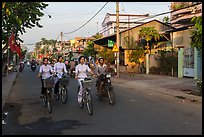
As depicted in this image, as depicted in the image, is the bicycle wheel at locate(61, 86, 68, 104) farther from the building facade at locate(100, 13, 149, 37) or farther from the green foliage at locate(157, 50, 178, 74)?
the building facade at locate(100, 13, 149, 37)

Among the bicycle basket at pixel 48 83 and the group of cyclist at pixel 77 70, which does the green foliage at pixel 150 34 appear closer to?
the group of cyclist at pixel 77 70

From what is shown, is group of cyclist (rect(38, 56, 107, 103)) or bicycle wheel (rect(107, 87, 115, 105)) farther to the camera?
bicycle wheel (rect(107, 87, 115, 105))

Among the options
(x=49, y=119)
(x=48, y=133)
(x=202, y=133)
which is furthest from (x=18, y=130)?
(x=202, y=133)

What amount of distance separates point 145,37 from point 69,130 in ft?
86.3

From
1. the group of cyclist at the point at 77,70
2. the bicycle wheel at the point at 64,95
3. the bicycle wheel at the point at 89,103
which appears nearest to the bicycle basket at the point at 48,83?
the group of cyclist at the point at 77,70

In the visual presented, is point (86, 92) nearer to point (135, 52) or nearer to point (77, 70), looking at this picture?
point (77, 70)

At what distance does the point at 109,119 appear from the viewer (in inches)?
350

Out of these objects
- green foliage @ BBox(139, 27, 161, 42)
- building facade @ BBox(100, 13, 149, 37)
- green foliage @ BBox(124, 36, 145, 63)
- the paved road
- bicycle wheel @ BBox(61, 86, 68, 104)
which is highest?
building facade @ BBox(100, 13, 149, 37)

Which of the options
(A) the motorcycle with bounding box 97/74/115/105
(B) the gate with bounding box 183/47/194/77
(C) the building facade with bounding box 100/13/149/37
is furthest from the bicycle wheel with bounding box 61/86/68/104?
(C) the building facade with bounding box 100/13/149/37

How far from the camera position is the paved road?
7.50m

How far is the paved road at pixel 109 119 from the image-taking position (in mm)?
7496

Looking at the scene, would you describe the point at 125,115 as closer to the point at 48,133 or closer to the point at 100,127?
the point at 100,127

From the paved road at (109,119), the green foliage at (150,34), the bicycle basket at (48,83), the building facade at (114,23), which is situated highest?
the building facade at (114,23)

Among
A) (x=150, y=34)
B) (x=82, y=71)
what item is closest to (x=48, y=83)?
(x=82, y=71)
